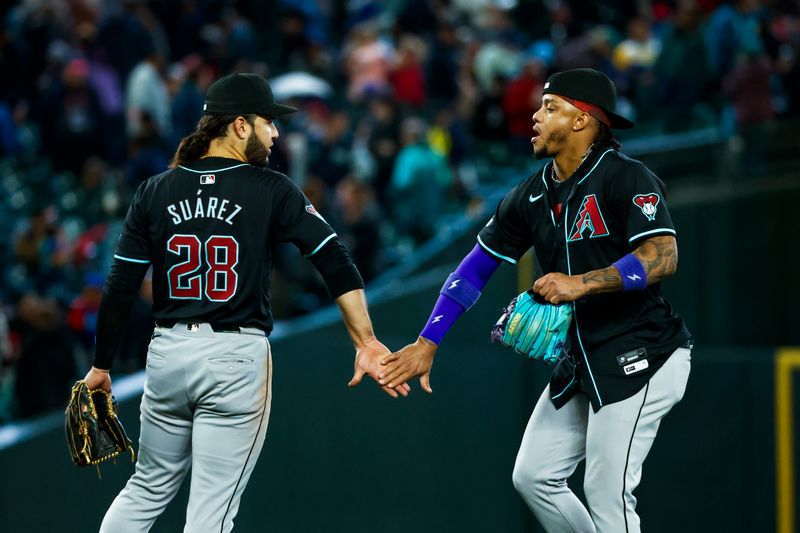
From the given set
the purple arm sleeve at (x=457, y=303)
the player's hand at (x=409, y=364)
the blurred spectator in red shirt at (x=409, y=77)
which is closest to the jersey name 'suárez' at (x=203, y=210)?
the player's hand at (x=409, y=364)

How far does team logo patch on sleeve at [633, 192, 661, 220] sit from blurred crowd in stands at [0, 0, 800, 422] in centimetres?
440

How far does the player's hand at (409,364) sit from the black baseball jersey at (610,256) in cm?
63

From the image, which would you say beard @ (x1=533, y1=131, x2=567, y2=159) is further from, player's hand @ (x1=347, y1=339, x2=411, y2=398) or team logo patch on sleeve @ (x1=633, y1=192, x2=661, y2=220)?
player's hand @ (x1=347, y1=339, x2=411, y2=398)

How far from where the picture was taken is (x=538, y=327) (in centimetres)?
486

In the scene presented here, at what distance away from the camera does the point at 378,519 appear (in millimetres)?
6613

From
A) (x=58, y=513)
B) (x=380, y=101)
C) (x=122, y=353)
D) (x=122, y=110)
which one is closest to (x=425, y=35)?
(x=380, y=101)

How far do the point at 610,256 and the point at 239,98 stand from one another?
5.04 ft

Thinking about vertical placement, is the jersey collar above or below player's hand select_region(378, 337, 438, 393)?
above

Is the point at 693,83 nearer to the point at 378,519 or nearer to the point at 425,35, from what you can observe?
the point at 425,35

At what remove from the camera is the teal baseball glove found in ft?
15.9

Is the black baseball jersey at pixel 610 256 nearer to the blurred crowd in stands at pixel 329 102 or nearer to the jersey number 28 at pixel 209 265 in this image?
the jersey number 28 at pixel 209 265

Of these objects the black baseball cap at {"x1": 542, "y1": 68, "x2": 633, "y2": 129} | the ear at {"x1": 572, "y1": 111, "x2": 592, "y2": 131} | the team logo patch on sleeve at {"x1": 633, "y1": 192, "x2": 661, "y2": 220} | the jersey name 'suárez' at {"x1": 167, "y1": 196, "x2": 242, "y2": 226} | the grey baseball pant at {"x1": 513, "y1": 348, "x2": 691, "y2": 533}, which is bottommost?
the grey baseball pant at {"x1": 513, "y1": 348, "x2": 691, "y2": 533}

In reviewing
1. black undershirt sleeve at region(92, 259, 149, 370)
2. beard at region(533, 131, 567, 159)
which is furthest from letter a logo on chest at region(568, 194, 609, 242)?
black undershirt sleeve at region(92, 259, 149, 370)

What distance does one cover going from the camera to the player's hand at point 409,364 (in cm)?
510
